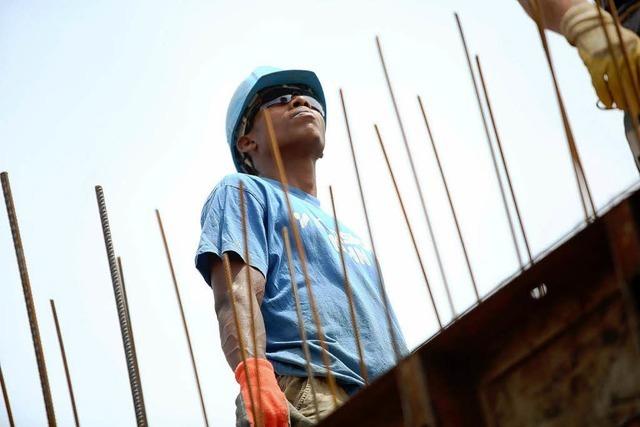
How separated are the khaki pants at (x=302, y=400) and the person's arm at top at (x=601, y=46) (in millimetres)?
1548

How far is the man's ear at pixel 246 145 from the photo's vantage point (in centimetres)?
662

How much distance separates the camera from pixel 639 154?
13.4 feet

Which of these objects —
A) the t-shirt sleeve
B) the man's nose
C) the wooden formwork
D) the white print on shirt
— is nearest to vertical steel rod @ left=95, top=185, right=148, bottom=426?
the t-shirt sleeve

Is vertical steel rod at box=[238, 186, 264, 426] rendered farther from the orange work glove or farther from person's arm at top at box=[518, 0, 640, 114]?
person's arm at top at box=[518, 0, 640, 114]

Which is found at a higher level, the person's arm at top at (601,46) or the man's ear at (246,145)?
the man's ear at (246,145)

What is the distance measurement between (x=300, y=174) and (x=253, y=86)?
0.57m

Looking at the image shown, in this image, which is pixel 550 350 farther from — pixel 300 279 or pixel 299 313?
pixel 300 279

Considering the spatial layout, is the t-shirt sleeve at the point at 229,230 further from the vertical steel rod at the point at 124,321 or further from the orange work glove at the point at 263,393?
the orange work glove at the point at 263,393

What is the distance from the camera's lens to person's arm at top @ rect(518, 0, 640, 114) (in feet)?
13.8

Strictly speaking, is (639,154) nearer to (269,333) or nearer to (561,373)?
(561,373)

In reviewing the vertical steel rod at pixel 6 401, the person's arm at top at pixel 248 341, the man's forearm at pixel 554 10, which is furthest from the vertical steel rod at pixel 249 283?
the man's forearm at pixel 554 10

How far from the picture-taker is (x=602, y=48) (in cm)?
446

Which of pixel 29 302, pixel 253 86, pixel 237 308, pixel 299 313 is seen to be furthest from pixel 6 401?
pixel 253 86

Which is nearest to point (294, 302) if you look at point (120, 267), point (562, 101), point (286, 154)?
point (120, 267)
